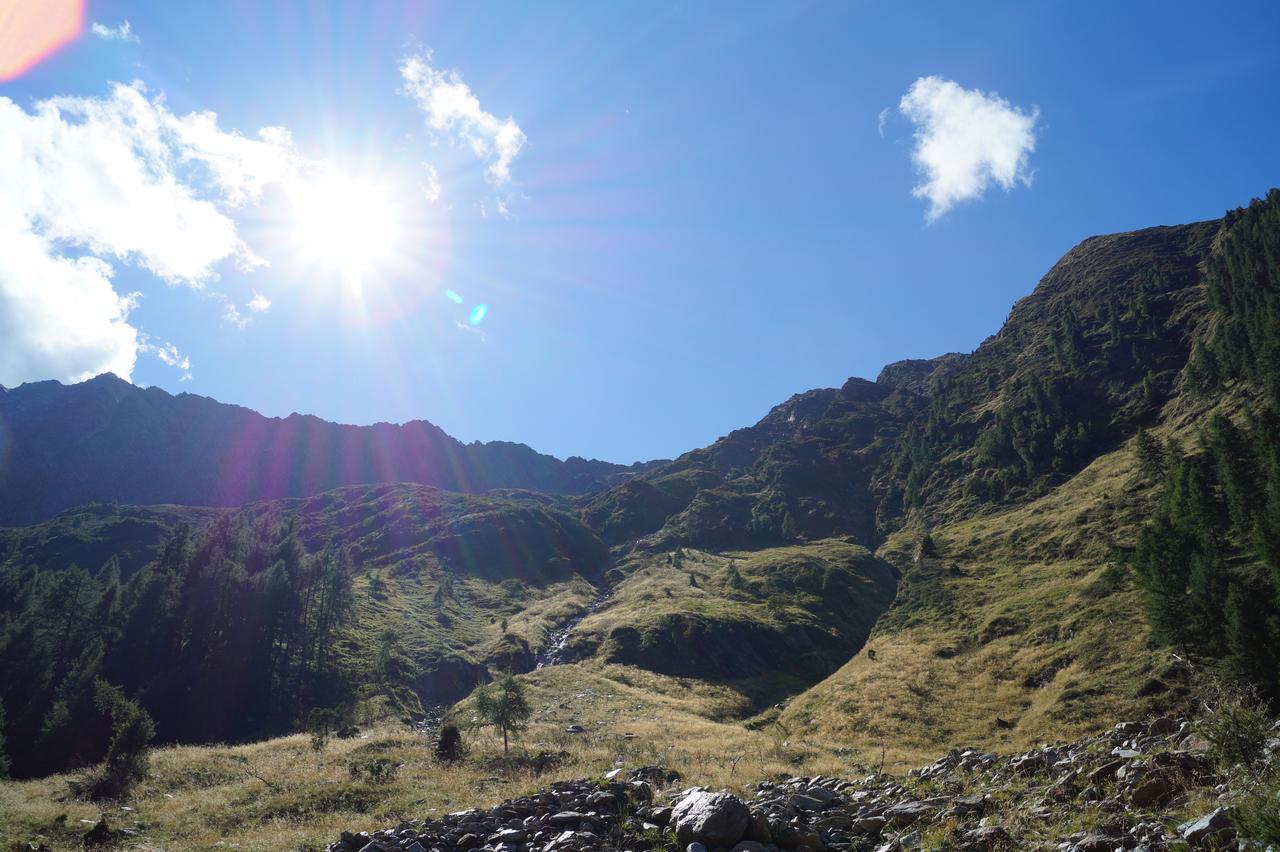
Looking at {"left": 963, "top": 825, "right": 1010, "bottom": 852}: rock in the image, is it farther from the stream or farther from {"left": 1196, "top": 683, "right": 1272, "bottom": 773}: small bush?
the stream

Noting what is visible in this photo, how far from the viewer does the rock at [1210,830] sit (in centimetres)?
953

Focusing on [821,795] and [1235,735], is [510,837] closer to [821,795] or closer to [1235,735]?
[821,795]

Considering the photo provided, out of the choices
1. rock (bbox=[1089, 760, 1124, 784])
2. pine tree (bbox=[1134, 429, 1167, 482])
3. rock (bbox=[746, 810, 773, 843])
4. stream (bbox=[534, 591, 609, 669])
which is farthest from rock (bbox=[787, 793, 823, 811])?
pine tree (bbox=[1134, 429, 1167, 482])

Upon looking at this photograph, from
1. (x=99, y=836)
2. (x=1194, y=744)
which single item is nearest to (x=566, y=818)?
(x=1194, y=744)

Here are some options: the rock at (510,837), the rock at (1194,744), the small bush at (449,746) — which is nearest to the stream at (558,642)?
the small bush at (449,746)

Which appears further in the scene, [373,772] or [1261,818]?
[373,772]

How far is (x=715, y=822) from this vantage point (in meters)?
14.0

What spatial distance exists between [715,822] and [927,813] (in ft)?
16.5

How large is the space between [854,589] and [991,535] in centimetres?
2791

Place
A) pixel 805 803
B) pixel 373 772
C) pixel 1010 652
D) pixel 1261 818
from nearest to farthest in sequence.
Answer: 1. pixel 1261 818
2. pixel 805 803
3. pixel 373 772
4. pixel 1010 652

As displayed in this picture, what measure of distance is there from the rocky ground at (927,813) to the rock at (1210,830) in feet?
0.05

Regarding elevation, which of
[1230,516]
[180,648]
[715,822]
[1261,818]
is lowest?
[715,822]

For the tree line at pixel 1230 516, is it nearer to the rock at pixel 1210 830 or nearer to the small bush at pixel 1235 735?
the small bush at pixel 1235 735

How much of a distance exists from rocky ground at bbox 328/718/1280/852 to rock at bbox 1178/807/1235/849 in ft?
0.05
